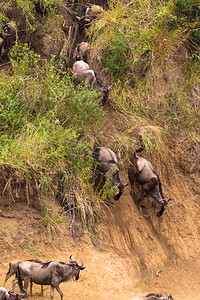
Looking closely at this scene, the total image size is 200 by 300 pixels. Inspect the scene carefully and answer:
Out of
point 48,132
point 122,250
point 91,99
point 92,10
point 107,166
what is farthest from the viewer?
point 92,10

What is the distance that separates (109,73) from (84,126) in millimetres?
2734

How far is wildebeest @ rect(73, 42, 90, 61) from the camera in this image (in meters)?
10.5

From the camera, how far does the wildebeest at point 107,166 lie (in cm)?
839

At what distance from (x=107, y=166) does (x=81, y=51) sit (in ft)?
11.5

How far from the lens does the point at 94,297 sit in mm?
6496

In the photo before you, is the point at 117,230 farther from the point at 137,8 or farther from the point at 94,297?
the point at 137,8

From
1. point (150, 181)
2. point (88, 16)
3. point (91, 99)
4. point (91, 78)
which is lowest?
point (150, 181)

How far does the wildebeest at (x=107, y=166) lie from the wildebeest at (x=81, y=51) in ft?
9.48

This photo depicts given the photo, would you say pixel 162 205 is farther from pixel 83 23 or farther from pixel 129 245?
pixel 83 23

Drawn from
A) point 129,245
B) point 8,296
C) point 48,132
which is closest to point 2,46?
point 48,132

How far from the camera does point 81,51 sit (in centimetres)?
1056

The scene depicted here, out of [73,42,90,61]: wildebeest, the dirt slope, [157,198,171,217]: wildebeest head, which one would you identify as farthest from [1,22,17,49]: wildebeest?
[157,198,171,217]: wildebeest head

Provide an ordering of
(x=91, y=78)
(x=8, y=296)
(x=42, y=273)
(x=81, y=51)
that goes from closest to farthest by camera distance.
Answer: (x=8, y=296), (x=42, y=273), (x=91, y=78), (x=81, y=51)

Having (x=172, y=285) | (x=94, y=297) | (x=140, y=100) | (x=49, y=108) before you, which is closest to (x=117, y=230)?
(x=172, y=285)
